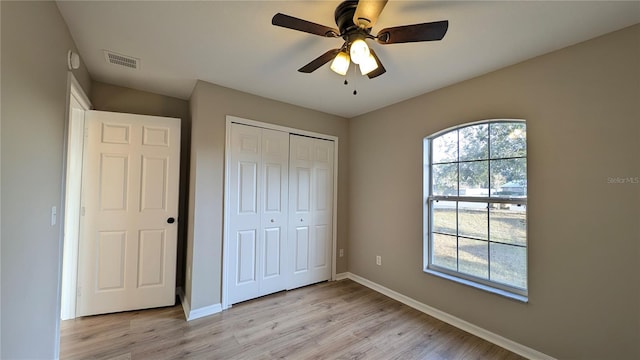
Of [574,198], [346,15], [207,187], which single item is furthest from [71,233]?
[574,198]

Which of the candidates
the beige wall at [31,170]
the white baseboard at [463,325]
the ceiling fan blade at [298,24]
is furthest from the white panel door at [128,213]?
the white baseboard at [463,325]

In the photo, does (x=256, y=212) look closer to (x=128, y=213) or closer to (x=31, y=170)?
(x=128, y=213)

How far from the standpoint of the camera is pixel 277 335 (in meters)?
2.26

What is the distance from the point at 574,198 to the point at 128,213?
392cm

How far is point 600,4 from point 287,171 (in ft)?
9.43

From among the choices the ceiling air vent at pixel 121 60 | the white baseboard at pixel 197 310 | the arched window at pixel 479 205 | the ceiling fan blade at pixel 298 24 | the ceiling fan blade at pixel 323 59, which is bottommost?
the white baseboard at pixel 197 310

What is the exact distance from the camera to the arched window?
219 centimetres

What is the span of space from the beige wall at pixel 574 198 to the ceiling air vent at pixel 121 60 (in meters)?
3.01

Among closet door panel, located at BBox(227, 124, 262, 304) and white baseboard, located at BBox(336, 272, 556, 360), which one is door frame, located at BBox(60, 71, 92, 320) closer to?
closet door panel, located at BBox(227, 124, 262, 304)

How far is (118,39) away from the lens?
6.35 ft

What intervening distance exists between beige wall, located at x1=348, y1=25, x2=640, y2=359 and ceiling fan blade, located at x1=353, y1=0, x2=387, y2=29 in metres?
1.63

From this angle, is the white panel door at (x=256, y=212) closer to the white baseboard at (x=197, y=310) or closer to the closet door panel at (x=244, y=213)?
the closet door panel at (x=244, y=213)

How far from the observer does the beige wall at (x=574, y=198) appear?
1.65 metres

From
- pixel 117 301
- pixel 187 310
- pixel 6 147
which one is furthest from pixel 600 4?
pixel 117 301
